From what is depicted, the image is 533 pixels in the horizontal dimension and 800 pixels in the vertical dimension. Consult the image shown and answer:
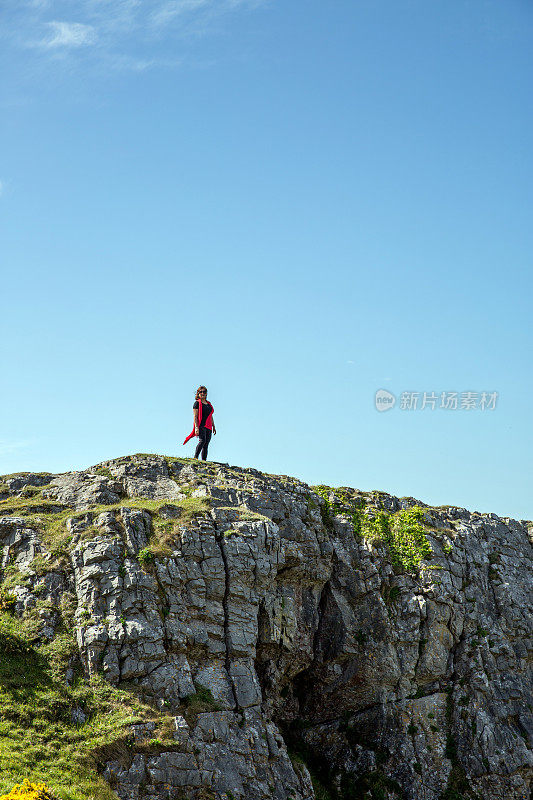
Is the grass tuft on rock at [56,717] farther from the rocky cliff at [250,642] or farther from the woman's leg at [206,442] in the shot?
the woman's leg at [206,442]

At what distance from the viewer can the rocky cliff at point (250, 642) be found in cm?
2878

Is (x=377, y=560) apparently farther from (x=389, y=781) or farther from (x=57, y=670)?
(x=57, y=670)

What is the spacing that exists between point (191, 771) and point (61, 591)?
9.79 metres

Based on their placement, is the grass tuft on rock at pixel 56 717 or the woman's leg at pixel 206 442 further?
the woman's leg at pixel 206 442

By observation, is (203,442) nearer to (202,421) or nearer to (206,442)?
(206,442)

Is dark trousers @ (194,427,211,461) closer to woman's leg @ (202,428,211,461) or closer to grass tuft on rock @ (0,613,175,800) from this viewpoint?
woman's leg @ (202,428,211,461)

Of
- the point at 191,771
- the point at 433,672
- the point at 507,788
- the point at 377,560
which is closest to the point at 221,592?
the point at 191,771

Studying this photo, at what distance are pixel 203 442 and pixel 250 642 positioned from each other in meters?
12.6

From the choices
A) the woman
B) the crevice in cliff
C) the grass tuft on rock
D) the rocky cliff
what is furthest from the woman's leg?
the grass tuft on rock

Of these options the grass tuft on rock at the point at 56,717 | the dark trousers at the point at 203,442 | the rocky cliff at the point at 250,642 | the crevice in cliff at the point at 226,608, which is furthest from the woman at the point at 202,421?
the grass tuft on rock at the point at 56,717

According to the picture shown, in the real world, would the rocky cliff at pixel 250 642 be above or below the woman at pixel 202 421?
below

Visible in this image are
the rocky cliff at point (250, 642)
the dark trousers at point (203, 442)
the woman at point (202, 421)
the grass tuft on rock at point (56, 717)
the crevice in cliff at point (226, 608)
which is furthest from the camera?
the dark trousers at point (203, 442)

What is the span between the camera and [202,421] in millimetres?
41469

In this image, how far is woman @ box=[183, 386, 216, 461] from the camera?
40.9 m
